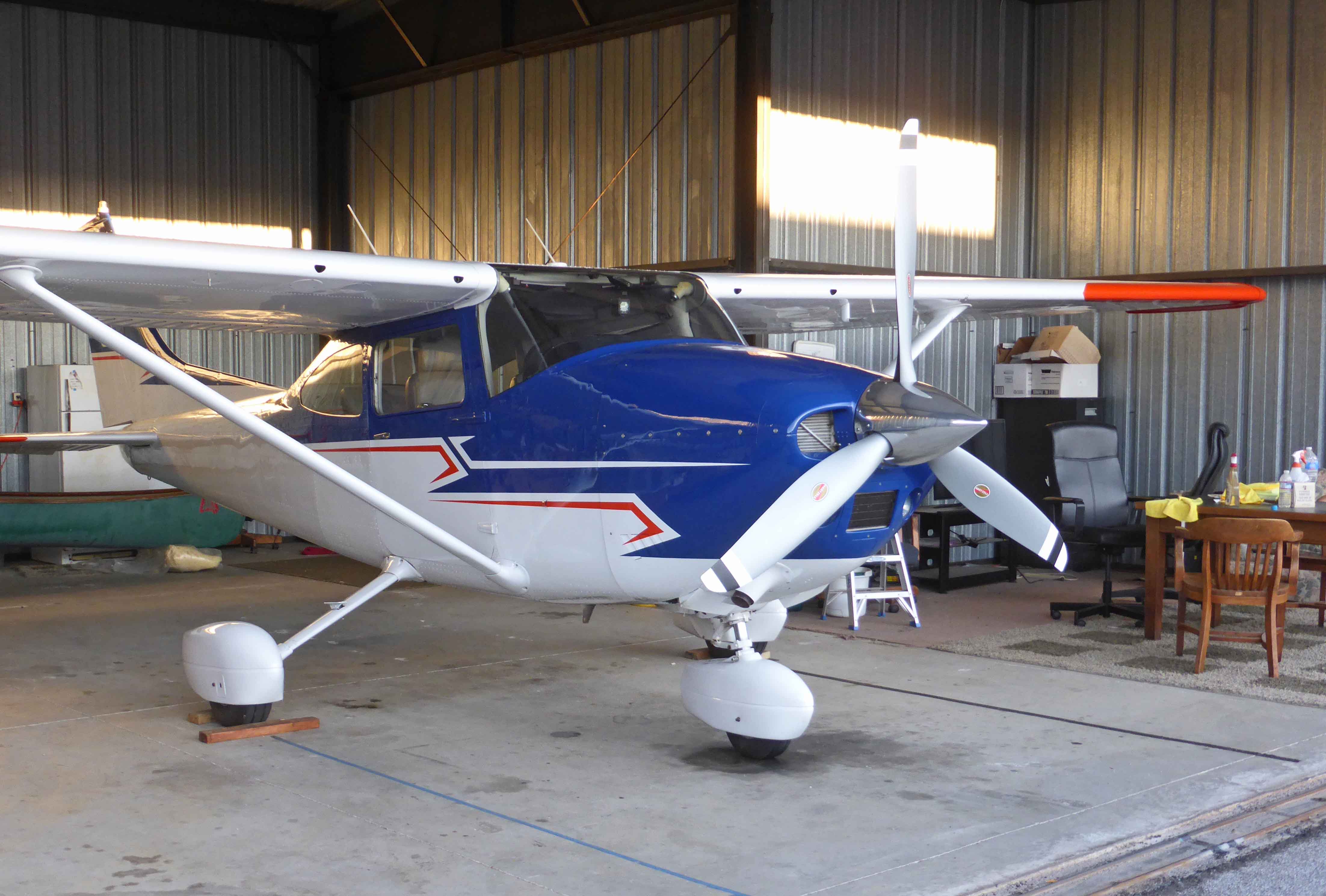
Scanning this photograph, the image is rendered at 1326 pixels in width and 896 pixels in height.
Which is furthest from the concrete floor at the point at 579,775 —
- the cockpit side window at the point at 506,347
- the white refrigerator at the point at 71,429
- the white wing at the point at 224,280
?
the white refrigerator at the point at 71,429

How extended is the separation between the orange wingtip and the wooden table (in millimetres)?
1186

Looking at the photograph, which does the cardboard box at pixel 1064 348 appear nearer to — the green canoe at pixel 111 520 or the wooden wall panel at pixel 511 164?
the wooden wall panel at pixel 511 164

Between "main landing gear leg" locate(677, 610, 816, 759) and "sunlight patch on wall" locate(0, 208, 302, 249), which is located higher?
"sunlight patch on wall" locate(0, 208, 302, 249)

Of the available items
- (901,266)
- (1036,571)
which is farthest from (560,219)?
(901,266)

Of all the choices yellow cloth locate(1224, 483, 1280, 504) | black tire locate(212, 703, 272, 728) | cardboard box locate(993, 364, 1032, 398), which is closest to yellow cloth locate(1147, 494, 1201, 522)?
yellow cloth locate(1224, 483, 1280, 504)

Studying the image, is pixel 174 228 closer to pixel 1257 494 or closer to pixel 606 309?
pixel 606 309

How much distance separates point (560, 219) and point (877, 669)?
616cm

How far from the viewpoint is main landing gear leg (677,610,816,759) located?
4605mm

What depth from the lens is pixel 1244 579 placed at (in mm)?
6324

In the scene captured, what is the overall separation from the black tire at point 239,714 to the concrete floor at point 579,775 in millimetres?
146

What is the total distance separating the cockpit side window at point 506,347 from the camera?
4863 mm

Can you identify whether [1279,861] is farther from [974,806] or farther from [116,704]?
[116,704]

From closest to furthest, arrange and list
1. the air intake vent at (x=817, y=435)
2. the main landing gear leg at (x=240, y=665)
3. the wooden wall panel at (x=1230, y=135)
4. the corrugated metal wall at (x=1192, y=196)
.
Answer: the air intake vent at (x=817, y=435) < the main landing gear leg at (x=240, y=665) < the corrugated metal wall at (x=1192, y=196) < the wooden wall panel at (x=1230, y=135)

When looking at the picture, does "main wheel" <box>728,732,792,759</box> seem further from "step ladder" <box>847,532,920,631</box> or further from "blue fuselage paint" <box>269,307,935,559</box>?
"step ladder" <box>847,532,920,631</box>
